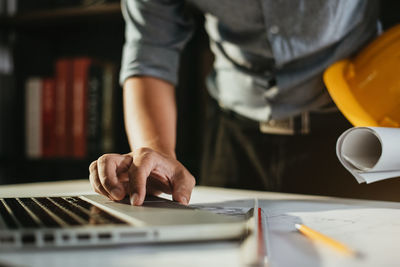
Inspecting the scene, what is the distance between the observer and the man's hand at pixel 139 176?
53 cm

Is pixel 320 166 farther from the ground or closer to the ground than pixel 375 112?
closer to the ground

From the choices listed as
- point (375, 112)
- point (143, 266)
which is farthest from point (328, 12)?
point (143, 266)

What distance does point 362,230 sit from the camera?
0.47 meters

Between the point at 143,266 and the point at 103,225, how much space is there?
0.23ft

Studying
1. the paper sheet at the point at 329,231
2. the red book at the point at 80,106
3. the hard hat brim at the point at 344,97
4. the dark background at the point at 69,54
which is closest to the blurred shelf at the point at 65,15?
the dark background at the point at 69,54

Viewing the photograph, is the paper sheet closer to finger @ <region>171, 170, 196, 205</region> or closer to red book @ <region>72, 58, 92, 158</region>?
finger @ <region>171, 170, 196, 205</region>

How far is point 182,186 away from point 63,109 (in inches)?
35.6

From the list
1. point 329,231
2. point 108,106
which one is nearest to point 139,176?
point 329,231

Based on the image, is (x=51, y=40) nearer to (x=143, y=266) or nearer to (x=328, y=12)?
(x=328, y=12)

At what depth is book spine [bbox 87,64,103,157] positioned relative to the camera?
1.34 metres

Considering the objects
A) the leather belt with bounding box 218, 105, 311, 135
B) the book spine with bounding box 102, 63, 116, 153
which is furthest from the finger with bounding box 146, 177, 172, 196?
the book spine with bounding box 102, 63, 116, 153

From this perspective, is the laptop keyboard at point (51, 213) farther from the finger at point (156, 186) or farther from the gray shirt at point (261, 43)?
the gray shirt at point (261, 43)

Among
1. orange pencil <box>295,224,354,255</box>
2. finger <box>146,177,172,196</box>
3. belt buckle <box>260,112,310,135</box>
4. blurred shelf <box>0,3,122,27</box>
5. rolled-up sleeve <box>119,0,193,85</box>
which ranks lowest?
finger <box>146,177,172,196</box>

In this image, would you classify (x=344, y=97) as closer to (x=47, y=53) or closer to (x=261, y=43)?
(x=261, y=43)
